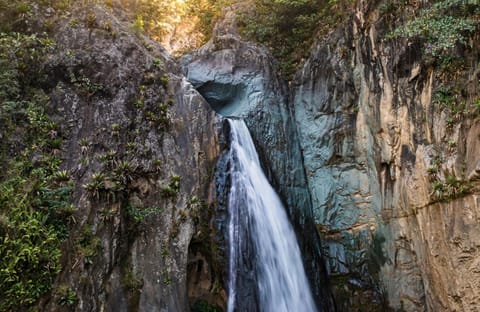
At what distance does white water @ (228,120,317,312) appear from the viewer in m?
8.86

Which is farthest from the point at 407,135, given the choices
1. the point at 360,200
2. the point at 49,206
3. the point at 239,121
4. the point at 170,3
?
the point at 170,3

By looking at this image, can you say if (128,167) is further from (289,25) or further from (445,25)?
(289,25)

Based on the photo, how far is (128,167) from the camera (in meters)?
8.41

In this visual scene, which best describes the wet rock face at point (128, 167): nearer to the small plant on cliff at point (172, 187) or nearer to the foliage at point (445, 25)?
the small plant on cliff at point (172, 187)

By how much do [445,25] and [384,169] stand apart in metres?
4.24

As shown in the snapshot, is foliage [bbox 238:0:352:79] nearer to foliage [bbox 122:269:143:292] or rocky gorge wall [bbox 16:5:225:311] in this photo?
rocky gorge wall [bbox 16:5:225:311]

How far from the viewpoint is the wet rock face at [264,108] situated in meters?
11.3

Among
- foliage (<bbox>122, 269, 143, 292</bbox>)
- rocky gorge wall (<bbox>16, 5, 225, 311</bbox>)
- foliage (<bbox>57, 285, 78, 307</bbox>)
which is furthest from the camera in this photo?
foliage (<bbox>122, 269, 143, 292</bbox>)

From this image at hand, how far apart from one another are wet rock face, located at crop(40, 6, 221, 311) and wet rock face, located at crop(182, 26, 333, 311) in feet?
8.07

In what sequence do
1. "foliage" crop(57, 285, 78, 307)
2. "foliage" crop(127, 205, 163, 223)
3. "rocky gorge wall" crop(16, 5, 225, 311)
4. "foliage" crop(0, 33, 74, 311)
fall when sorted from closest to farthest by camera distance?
"foliage" crop(0, 33, 74, 311) → "foliage" crop(57, 285, 78, 307) → "rocky gorge wall" crop(16, 5, 225, 311) → "foliage" crop(127, 205, 163, 223)

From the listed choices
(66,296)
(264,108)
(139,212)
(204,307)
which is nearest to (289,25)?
(264,108)

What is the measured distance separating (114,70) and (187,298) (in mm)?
6588

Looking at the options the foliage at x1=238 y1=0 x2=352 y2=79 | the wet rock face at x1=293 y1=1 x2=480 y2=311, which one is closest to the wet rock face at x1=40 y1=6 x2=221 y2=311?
the wet rock face at x1=293 y1=1 x2=480 y2=311

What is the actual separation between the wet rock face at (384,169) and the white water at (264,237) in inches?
67.2
